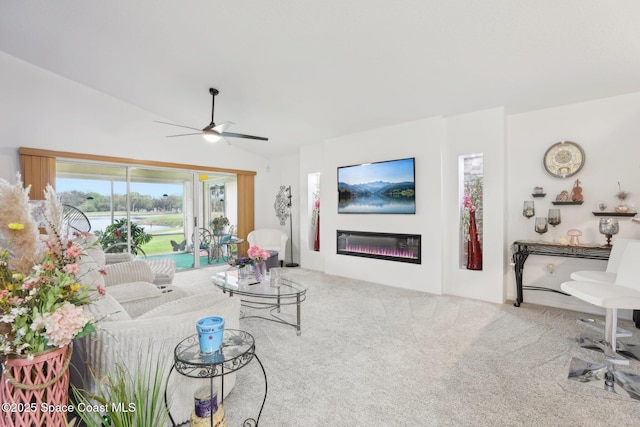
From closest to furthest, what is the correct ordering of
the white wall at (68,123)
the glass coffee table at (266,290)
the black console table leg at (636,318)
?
1. the glass coffee table at (266,290)
2. the black console table leg at (636,318)
3. the white wall at (68,123)

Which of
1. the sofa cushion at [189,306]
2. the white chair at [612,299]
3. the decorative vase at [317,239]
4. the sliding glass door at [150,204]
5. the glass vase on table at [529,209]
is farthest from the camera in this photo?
the decorative vase at [317,239]

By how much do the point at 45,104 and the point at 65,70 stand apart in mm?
606

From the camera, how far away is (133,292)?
104 inches

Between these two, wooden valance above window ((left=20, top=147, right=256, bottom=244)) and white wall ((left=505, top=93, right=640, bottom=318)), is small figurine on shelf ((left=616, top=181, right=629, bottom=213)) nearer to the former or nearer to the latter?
white wall ((left=505, top=93, right=640, bottom=318))

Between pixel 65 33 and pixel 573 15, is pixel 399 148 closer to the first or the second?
pixel 573 15

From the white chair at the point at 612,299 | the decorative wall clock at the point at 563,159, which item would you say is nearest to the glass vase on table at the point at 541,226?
the decorative wall clock at the point at 563,159

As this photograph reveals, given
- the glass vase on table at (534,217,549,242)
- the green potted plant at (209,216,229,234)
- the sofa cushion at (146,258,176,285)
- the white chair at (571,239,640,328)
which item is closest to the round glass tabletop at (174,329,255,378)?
the sofa cushion at (146,258,176,285)

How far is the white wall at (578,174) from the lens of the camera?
3.37 meters

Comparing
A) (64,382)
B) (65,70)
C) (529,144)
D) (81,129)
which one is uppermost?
(65,70)

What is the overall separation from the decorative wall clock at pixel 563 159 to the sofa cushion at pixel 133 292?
15.4 ft

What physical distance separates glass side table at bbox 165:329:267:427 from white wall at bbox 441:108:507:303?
3418mm

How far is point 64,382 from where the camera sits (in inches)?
52.3

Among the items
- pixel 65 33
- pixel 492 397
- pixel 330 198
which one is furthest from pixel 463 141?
pixel 65 33

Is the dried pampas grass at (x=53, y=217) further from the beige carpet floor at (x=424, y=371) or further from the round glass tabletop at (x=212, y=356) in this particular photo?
the beige carpet floor at (x=424, y=371)
